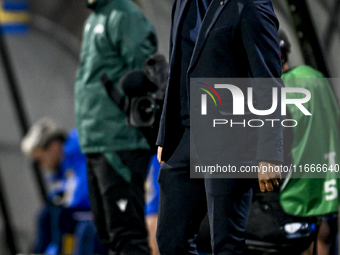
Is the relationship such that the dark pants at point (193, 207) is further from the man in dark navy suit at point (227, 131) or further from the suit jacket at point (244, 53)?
the suit jacket at point (244, 53)

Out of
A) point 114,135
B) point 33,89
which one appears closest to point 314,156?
point 114,135

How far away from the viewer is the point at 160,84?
2.31 m

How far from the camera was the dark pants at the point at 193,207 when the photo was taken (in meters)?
1.60

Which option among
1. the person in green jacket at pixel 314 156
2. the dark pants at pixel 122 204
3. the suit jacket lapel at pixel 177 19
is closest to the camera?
the suit jacket lapel at pixel 177 19

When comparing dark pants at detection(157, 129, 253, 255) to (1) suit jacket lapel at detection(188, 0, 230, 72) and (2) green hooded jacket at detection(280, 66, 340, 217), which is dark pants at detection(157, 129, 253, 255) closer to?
(1) suit jacket lapel at detection(188, 0, 230, 72)

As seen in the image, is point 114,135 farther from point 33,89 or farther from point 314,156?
point 33,89

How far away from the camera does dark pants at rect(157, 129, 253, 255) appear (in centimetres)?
160

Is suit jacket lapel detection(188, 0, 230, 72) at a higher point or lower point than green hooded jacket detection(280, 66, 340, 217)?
higher

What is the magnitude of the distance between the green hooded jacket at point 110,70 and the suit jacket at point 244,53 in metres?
0.86

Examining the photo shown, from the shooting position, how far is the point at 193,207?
1677 millimetres

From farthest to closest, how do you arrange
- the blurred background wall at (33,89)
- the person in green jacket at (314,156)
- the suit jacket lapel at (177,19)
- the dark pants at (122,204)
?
the blurred background wall at (33,89)
the dark pants at (122,204)
the person in green jacket at (314,156)
the suit jacket lapel at (177,19)

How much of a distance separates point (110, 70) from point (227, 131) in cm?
101

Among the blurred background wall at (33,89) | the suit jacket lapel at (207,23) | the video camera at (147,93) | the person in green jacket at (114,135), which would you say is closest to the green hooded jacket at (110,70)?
the person in green jacket at (114,135)

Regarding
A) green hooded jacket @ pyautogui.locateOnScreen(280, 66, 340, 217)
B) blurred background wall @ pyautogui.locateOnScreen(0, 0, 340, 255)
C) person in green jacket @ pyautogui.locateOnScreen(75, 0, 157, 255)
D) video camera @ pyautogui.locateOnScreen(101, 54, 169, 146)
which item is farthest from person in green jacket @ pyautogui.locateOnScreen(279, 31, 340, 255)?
blurred background wall @ pyautogui.locateOnScreen(0, 0, 340, 255)
